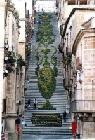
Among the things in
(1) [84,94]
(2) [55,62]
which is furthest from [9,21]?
(2) [55,62]

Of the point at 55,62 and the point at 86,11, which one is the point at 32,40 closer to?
the point at 55,62

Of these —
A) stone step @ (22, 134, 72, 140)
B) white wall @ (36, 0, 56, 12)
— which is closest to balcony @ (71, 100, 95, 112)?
stone step @ (22, 134, 72, 140)

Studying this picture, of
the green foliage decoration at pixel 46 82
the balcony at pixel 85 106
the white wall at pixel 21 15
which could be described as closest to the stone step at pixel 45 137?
the balcony at pixel 85 106

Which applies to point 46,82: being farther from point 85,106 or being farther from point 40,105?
point 85,106

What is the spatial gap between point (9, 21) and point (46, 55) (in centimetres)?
1733

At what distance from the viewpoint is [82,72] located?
38438 mm

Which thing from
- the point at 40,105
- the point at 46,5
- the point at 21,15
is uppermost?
the point at 46,5

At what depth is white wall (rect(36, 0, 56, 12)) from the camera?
8481 centimetres

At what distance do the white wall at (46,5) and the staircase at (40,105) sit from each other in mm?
22721

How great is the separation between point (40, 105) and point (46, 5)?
37.7 metres

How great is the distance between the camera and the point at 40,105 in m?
50.1

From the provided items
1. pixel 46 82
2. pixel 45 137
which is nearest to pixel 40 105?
pixel 46 82

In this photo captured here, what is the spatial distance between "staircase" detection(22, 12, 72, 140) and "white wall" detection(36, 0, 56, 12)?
2272 centimetres

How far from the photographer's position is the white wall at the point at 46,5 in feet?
278
